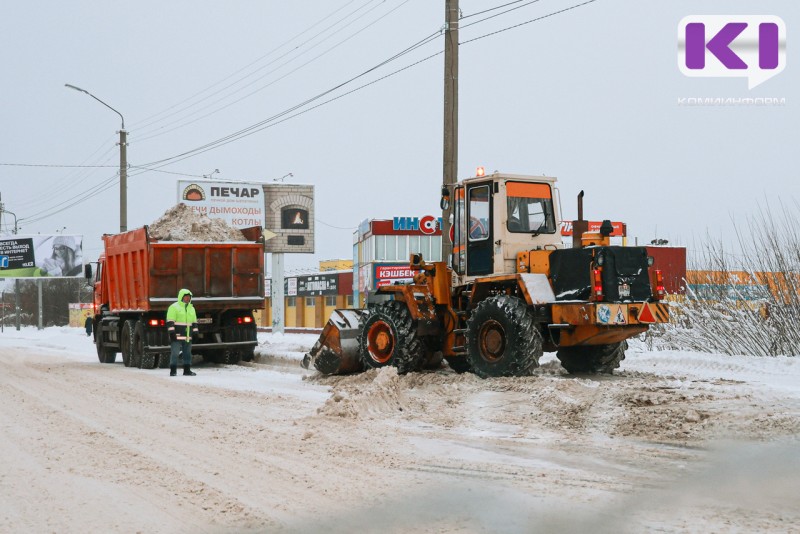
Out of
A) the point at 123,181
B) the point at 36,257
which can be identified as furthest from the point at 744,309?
the point at 36,257

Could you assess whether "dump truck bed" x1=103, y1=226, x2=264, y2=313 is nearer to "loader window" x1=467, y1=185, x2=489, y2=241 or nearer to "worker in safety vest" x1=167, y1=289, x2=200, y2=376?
"worker in safety vest" x1=167, y1=289, x2=200, y2=376

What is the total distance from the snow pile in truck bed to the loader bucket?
600 cm

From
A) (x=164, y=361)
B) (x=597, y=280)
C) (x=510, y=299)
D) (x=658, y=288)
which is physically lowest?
(x=164, y=361)

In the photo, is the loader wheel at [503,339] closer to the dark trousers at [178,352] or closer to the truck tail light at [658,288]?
the truck tail light at [658,288]

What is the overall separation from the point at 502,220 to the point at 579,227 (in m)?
1.12

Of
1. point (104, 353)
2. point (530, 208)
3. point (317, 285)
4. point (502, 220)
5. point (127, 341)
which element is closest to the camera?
point (502, 220)

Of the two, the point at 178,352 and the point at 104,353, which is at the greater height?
the point at 178,352

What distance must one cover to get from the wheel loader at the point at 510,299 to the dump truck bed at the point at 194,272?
17.7 feet

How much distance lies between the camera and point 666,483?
642 cm

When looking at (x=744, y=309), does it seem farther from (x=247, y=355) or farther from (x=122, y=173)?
(x=122, y=173)

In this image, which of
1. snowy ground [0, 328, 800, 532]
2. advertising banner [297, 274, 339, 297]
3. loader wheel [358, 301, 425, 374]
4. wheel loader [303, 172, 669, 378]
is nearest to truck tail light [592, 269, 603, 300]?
wheel loader [303, 172, 669, 378]

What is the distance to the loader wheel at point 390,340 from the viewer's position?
13586mm

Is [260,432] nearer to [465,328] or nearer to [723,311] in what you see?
[465,328]

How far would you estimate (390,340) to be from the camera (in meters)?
14.0
